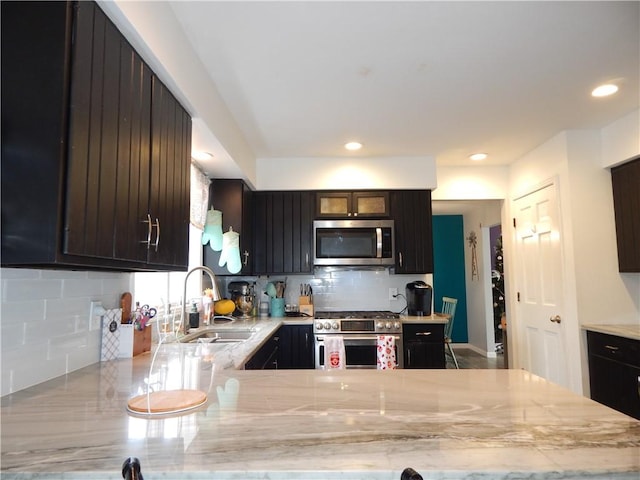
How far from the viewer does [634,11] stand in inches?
69.1

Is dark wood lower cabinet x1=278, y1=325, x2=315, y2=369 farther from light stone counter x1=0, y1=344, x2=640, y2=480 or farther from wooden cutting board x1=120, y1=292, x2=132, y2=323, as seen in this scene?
light stone counter x1=0, y1=344, x2=640, y2=480

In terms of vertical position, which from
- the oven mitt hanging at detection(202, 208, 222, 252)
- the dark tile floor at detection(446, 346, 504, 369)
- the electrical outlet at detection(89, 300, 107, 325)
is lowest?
the dark tile floor at detection(446, 346, 504, 369)

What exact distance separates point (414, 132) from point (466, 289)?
425cm

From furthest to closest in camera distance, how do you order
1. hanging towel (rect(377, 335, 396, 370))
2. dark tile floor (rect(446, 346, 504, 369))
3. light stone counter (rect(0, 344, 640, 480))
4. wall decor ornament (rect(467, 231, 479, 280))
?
1. wall decor ornament (rect(467, 231, 479, 280))
2. dark tile floor (rect(446, 346, 504, 369))
3. hanging towel (rect(377, 335, 396, 370))
4. light stone counter (rect(0, 344, 640, 480))

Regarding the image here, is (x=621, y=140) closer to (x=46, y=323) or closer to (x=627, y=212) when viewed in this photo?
(x=627, y=212)

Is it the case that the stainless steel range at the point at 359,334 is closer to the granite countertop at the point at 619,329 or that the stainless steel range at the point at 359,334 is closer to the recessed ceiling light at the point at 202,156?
the granite countertop at the point at 619,329

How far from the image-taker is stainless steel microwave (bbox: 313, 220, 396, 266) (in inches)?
147

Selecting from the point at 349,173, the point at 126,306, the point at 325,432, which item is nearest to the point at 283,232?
the point at 349,173

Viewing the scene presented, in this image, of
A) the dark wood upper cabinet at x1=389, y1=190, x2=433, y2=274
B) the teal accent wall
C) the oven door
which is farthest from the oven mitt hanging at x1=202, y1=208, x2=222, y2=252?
the teal accent wall

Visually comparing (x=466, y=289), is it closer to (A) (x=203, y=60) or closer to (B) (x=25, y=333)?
(A) (x=203, y=60)

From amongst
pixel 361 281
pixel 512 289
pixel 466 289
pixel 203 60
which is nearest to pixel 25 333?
pixel 203 60

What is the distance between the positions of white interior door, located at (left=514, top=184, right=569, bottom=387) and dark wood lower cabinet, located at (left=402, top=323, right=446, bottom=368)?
36.7 inches

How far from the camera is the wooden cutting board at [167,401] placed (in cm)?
105

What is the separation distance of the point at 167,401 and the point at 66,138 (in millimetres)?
773
